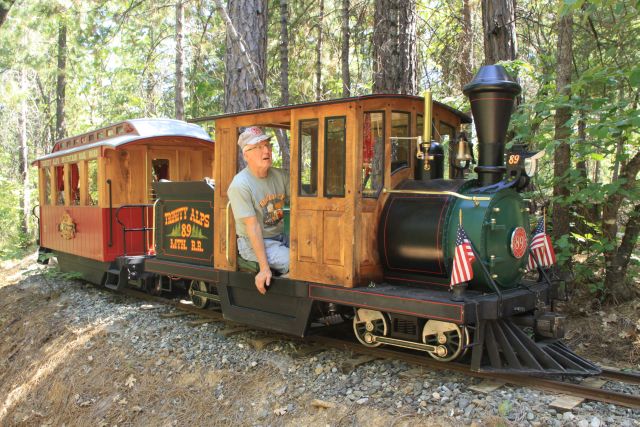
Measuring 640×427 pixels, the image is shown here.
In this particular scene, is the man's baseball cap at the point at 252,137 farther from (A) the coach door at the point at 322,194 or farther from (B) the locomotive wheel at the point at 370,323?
(B) the locomotive wheel at the point at 370,323

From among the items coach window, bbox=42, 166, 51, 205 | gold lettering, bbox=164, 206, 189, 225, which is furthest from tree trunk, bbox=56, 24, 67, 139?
gold lettering, bbox=164, 206, 189, 225

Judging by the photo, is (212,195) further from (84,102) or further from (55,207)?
(84,102)

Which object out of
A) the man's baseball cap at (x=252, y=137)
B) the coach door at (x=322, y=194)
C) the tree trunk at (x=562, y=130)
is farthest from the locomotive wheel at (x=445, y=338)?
the tree trunk at (x=562, y=130)

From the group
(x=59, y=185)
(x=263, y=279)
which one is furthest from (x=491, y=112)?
(x=59, y=185)

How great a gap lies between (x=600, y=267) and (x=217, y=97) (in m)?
13.3

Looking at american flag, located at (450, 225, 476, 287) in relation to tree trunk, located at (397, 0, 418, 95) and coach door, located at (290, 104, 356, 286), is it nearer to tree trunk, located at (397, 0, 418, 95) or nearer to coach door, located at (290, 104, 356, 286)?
coach door, located at (290, 104, 356, 286)

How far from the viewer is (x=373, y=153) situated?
17.2 feet

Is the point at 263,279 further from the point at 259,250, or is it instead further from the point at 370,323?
the point at 370,323

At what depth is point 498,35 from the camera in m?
7.88

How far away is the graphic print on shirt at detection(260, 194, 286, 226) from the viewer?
569 cm

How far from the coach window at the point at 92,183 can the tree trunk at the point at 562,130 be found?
7364mm

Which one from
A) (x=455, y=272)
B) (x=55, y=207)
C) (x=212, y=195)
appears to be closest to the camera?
(x=455, y=272)

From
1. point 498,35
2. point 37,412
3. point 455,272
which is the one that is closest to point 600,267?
point 498,35

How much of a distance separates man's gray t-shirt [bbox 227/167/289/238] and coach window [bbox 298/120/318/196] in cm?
52
